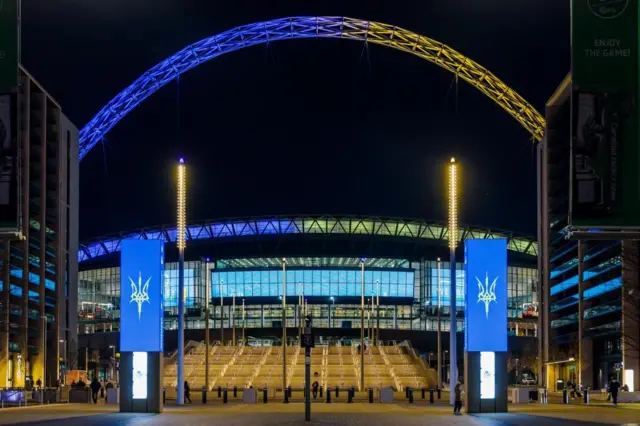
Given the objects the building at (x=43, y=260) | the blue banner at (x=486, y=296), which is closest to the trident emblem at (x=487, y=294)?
the blue banner at (x=486, y=296)

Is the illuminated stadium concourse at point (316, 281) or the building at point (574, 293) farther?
the illuminated stadium concourse at point (316, 281)

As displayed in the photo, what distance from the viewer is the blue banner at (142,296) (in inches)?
2106

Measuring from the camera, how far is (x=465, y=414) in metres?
52.5

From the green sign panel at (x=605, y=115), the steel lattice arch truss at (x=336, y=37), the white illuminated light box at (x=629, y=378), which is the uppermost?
the steel lattice arch truss at (x=336, y=37)

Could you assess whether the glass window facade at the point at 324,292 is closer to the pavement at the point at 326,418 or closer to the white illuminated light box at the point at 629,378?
the white illuminated light box at the point at 629,378

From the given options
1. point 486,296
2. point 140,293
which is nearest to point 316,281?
point 140,293

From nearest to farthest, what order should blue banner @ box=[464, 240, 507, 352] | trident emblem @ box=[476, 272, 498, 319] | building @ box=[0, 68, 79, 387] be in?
blue banner @ box=[464, 240, 507, 352] < trident emblem @ box=[476, 272, 498, 319] < building @ box=[0, 68, 79, 387]

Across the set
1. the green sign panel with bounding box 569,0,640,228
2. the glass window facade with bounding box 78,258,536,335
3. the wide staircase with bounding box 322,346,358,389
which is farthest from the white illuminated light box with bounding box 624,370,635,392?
the glass window facade with bounding box 78,258,536,335

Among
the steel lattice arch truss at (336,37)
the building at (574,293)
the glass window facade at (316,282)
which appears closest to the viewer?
the steel lattice arch truss at (336,37)

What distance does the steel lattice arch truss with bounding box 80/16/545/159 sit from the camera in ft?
285

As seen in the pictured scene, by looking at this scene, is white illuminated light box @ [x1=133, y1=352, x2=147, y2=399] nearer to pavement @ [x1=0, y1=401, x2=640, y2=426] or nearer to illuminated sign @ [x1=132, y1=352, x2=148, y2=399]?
illuminated sign @ [x1=132, y1=352, x2=148, y2=399]

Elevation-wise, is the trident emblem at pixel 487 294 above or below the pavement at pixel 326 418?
above

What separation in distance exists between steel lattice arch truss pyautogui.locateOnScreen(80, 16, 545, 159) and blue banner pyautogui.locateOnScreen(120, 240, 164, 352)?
121 feet

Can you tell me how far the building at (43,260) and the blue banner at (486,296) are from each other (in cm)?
7598
